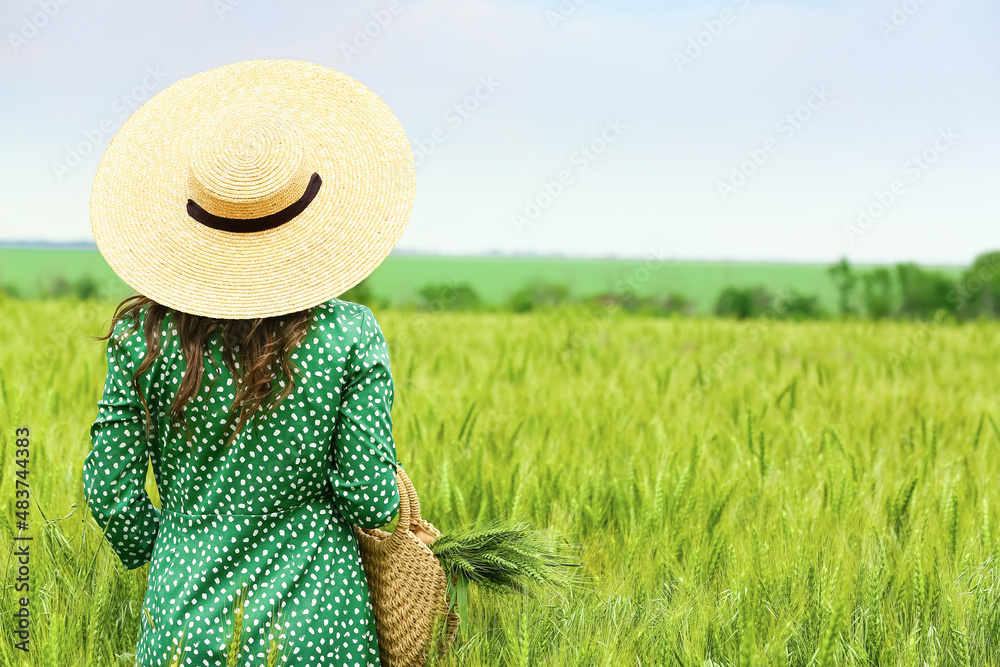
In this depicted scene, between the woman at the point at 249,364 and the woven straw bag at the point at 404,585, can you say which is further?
the woven straw bag at the point at 404,585

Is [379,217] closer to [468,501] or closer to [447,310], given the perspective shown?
[468,501]

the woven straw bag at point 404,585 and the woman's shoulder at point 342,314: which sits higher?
the woman's shoulder at point 342,314

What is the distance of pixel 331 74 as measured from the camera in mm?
1352

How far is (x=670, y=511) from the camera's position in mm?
1797

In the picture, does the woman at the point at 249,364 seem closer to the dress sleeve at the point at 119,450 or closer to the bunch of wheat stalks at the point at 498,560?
the dress sleeve at the point at 119,450

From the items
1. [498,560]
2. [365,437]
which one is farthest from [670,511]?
[365,437]

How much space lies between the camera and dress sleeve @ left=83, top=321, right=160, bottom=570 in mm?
1243

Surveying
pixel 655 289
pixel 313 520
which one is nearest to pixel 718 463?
pixel 313 520

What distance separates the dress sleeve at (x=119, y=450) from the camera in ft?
4.08

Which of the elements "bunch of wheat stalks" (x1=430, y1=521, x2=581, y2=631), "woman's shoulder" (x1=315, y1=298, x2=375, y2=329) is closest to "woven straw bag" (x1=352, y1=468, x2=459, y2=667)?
"bunch of wheat stalks" (x1=430, y1=521, x2=581, y2=631)

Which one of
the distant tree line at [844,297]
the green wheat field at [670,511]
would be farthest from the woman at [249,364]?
the distant tree line at [844,297]

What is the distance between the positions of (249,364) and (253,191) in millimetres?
258

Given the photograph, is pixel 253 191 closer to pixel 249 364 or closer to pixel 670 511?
pixel 249 364

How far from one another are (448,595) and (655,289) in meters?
6.92
